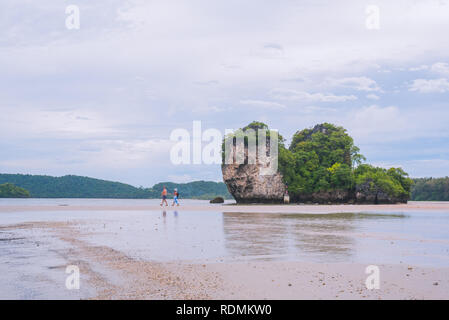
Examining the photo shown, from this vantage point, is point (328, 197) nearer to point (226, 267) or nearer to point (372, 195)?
point (372, 195)

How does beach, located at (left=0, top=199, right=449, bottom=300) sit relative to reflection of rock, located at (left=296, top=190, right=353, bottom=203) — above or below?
above

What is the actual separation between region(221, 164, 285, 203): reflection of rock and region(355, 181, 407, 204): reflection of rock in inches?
593

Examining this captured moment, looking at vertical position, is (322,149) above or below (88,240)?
above

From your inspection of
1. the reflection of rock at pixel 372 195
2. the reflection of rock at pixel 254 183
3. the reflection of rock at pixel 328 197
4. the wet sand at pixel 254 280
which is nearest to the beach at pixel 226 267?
the wet sand at pixel 254 280

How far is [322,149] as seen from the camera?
88562mm

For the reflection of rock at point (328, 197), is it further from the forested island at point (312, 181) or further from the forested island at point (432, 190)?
the forested island at point (432, 190)

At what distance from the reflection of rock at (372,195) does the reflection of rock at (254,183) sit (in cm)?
1507

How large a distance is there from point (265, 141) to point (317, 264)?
70584 mm

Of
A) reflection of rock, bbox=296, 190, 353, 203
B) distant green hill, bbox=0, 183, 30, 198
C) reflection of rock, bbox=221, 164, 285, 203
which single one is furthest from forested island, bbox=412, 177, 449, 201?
distant green hill, bbox=0, 183, 30, 198

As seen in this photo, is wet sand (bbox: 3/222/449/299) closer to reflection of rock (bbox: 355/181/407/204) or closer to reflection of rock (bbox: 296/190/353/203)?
reflection of rock (bbox: 355/181/407/204)

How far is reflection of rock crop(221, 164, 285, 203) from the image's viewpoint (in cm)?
8131

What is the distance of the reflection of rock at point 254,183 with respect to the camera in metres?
81.3
